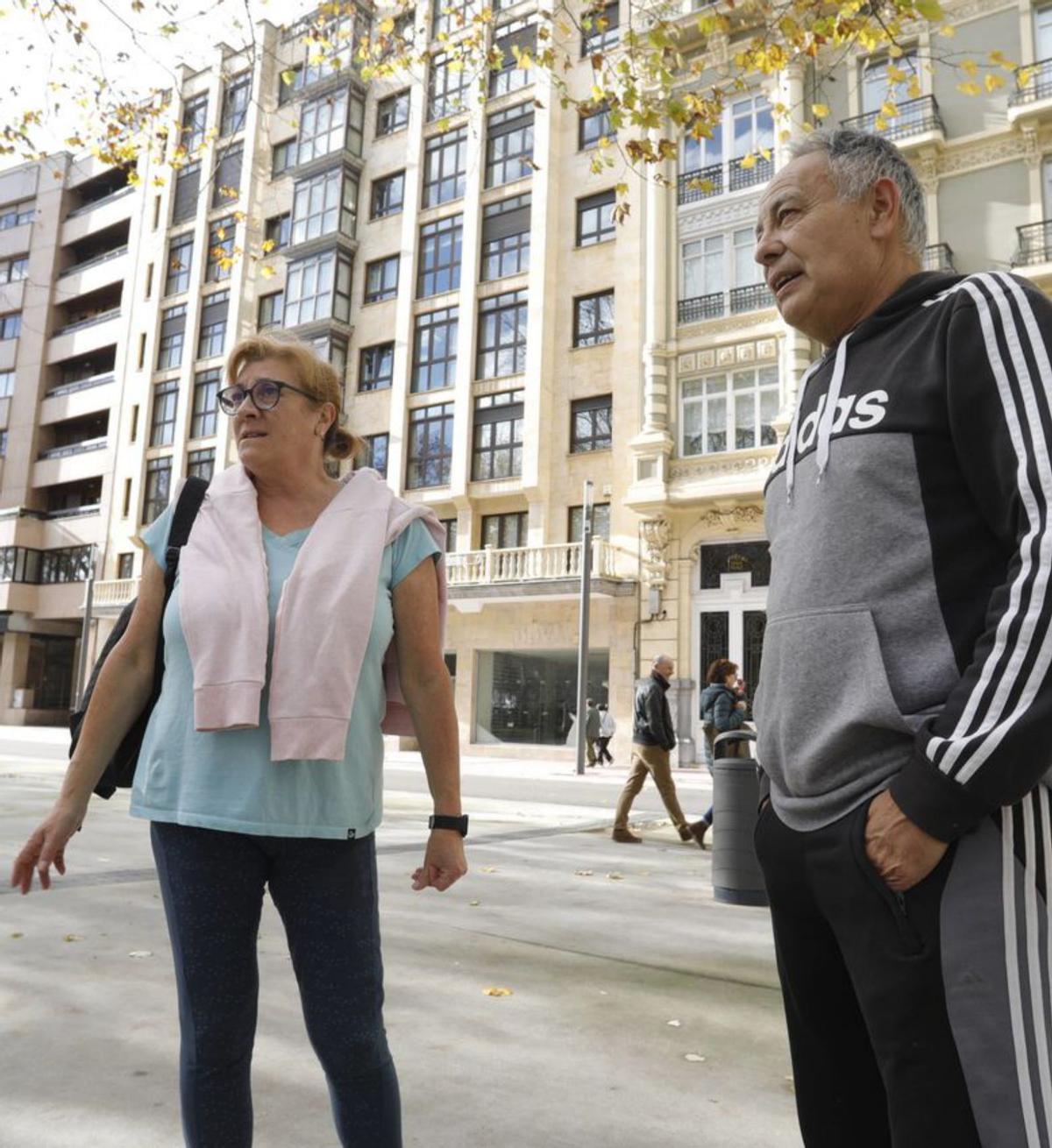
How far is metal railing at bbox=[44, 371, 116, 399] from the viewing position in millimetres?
37688

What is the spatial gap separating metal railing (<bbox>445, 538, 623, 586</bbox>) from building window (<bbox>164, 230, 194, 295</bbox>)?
56.7 ft

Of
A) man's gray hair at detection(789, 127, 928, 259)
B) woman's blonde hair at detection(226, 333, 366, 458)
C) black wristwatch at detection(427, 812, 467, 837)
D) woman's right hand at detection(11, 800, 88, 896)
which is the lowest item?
woman's right hand at detection(11, 800, 88, 896)

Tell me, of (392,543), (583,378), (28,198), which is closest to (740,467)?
(583,378)

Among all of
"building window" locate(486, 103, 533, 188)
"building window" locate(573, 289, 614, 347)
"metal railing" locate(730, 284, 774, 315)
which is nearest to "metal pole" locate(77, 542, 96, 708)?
"building window" locate(573, 289, 614, 347)

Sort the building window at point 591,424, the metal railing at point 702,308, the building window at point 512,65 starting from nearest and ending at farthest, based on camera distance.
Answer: the metal railing at point 702,308, the building window at point 591,424, the building window at point 512,65

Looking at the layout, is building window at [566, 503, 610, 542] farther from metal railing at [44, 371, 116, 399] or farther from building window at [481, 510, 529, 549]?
metal railing at [44, 371, 116, 399]

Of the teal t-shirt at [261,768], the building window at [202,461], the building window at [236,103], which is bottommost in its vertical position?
the teal t-shirt at [261,768]

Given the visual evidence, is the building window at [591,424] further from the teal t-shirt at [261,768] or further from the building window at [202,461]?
the teal t-shirt at [261,768]

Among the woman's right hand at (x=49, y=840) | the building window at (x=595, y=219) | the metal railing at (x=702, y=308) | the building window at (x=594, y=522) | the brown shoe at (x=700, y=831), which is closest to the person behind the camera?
the woman's right hand at (x=49, y=840)

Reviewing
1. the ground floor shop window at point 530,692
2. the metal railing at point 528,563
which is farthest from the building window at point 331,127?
the ground floor shop window at point 530,692

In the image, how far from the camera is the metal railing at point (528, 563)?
79.2ft

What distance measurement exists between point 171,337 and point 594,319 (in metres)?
17.8

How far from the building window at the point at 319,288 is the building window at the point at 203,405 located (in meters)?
4.44

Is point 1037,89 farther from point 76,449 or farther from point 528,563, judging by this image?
point 76,449
